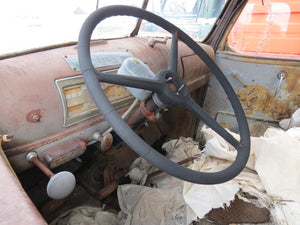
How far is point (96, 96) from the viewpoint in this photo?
2.26ft

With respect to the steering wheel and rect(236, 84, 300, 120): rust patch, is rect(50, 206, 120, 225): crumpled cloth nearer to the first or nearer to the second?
the steering wheel

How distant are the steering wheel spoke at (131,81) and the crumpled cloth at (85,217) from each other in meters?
0.77

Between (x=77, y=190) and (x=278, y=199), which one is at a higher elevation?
(x=278, y=199)

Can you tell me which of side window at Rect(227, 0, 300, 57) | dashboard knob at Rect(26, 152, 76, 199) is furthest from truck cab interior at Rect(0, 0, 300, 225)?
side window at Rect(227, 0, 300, 57)

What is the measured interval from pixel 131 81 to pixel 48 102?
0.32 m

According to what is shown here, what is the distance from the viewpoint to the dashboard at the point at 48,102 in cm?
75

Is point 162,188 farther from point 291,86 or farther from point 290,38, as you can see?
point 290,38

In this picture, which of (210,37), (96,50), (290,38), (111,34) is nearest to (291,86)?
(210,37)

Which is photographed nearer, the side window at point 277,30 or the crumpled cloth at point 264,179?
the crumpled cloth at point 264,179

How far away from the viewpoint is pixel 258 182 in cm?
110

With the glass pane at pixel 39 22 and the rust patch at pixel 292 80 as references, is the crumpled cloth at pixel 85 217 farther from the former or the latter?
the rust patch at pixel 292 80

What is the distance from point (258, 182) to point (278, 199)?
0.41ft

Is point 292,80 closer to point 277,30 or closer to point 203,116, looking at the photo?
point 203,116

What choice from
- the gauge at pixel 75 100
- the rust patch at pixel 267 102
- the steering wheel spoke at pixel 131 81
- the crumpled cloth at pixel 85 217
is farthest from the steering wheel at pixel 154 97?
the rust patch at pixel 267 102
